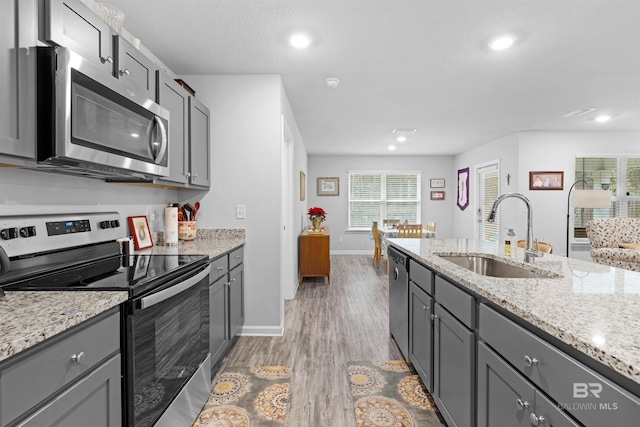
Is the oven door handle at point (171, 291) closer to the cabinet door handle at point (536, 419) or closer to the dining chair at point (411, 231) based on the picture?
the cabinet door handle at point (536, 419)

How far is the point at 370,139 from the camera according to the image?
20.3 ft

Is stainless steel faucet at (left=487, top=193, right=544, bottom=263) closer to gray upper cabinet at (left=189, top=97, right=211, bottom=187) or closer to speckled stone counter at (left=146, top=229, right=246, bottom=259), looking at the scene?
speckled stone counter at (left=146, top=229, right=246, bottom=259)

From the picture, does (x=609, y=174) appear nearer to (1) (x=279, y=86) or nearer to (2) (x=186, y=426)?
(1) (x=279, y=86)

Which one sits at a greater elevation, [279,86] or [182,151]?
[279,86]

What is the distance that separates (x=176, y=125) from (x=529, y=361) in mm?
2415

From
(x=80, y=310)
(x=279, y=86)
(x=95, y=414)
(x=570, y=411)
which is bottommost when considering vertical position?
(x=95, y=414)

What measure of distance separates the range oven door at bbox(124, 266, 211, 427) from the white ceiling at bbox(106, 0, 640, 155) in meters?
1.63

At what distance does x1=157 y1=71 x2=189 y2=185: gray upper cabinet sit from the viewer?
2.24 metres

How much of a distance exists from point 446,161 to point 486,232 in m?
2.23

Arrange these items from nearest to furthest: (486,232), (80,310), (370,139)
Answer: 1. (80,310)
2. (370,139)
3. (486,232)

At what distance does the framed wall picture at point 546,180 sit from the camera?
5.59 meters

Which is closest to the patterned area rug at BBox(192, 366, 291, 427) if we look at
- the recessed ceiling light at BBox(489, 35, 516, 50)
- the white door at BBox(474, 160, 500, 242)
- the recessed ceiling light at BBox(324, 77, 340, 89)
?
the recessed ceiling light at BBox(324, 77, 340, 89)

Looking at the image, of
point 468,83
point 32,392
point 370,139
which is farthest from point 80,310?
point 370,139

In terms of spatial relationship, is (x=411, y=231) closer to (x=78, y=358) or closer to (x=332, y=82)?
(x=332, y=82)
